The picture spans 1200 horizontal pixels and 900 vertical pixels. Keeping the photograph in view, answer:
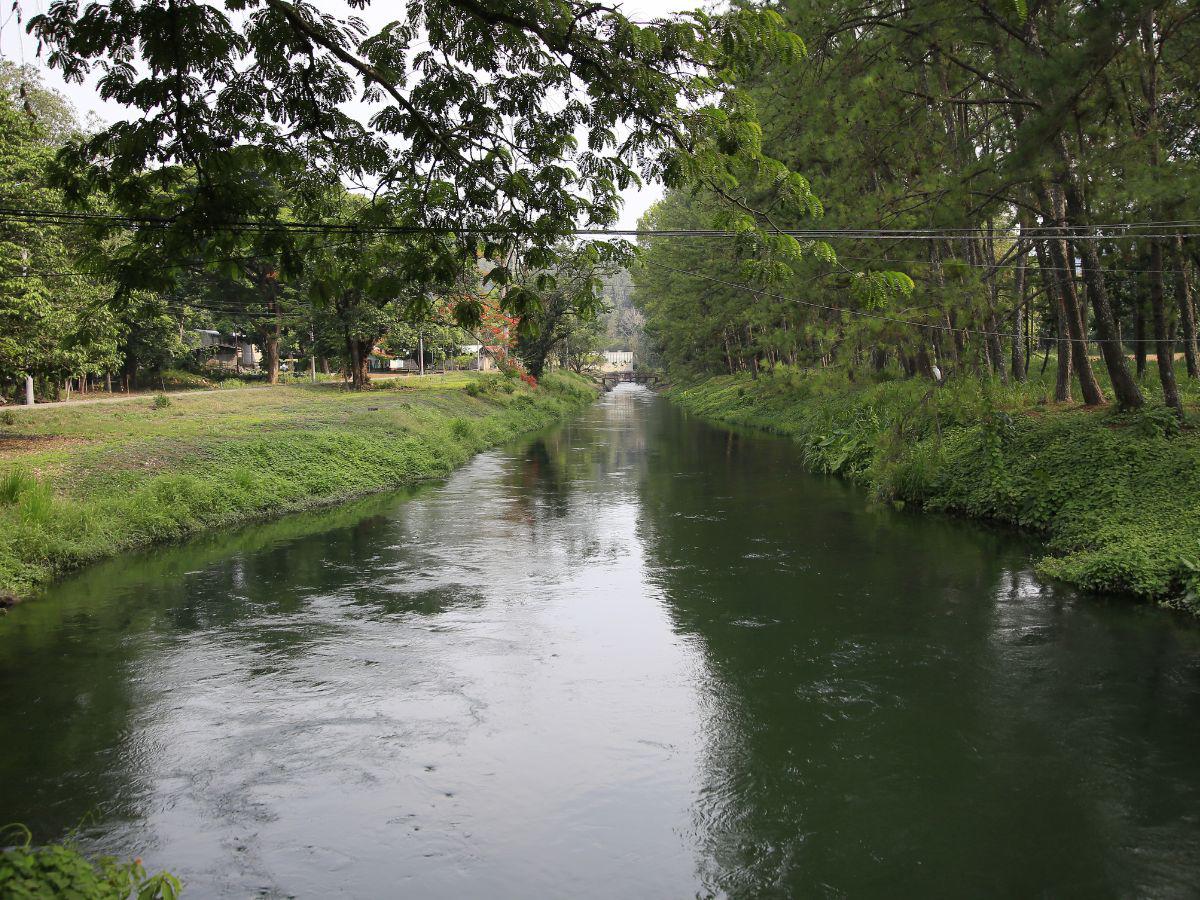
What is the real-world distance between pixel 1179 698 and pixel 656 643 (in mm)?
5280

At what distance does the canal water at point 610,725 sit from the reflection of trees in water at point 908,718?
3cm

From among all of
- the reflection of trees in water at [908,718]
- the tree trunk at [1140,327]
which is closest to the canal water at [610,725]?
the reflection of trees in water at [908,718]

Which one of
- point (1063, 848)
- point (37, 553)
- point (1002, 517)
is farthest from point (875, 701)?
point (37, 553)

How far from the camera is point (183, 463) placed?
17.0 meters

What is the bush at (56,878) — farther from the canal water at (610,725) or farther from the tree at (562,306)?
the tree at (562,306)

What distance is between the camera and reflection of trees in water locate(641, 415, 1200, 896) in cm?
579

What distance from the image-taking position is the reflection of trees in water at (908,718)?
228 inches

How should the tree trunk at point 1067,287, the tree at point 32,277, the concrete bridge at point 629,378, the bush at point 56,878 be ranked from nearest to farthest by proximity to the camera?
1. the bush at point 56,878
2. the tree trunk at point 1067,287
3. the tree at point 32,277
4. the concrete bridge at point 629,378

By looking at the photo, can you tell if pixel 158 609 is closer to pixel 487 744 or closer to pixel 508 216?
pixel 487 744

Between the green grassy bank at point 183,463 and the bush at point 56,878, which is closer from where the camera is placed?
the bush at point 56,878

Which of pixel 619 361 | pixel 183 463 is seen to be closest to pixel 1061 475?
pixel 183 463

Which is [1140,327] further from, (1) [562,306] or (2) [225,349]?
(2) [225,349]

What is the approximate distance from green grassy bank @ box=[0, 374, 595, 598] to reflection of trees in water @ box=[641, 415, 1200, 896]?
28.6ft

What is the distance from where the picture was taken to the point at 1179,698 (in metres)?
7.93
